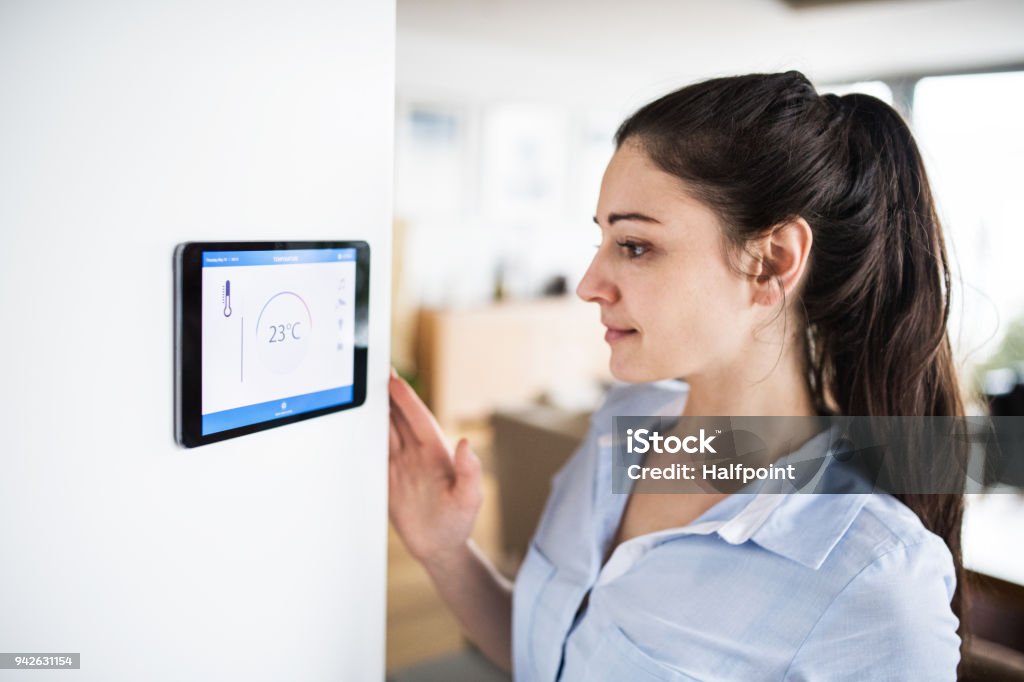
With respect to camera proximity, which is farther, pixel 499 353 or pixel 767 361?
pixel 499 353

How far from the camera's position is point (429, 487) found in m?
1.03

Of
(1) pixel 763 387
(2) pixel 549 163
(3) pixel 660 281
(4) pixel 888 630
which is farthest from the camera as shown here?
(2) pixel 549 163

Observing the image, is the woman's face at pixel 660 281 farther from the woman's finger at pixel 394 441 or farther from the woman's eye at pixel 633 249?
the woman's finger at pixel 394 441

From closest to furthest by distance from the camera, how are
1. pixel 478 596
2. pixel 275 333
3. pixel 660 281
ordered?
1. pixel 275 333
2. pixel 660 281
3. pixel 478 596

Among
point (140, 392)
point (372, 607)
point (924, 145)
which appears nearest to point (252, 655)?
point (372, 607)

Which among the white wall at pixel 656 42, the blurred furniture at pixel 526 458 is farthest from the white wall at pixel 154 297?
the white wall at pixel 656 42

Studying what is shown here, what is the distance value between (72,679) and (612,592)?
1.89 ft

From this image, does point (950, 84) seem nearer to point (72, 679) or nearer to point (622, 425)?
point (622, 425)

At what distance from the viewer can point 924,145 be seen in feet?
3.10

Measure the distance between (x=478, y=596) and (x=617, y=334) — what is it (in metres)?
0.48

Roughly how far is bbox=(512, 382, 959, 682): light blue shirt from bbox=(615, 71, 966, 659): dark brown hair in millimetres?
143

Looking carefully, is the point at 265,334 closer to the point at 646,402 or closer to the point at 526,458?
the point at 646,402

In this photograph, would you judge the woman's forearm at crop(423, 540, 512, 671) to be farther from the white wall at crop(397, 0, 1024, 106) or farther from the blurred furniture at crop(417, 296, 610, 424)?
the blurred furniture at crop(417, 296, 610, 424)

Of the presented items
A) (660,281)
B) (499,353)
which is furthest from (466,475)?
(499,353)
